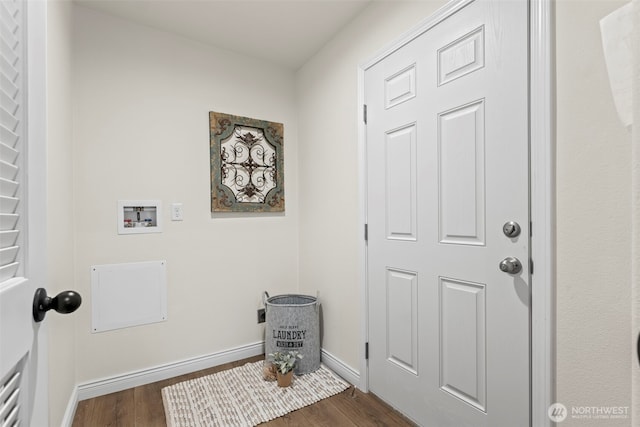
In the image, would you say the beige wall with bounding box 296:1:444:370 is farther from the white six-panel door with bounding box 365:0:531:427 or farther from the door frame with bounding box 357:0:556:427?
the door frame with bounding box 357:0:556:427

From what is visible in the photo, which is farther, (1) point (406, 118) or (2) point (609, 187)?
(1) point (406, 118)

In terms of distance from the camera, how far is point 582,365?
1.06 meters

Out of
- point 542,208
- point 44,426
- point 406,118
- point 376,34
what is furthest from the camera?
point 376,34

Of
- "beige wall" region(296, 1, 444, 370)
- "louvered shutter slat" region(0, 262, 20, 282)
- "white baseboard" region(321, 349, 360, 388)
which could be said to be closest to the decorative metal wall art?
"beige wall" region(296, 1, 444, 370)

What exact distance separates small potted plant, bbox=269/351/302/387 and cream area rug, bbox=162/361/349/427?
0.05 m

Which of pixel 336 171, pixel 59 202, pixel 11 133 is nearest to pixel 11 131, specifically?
pixel 11 133

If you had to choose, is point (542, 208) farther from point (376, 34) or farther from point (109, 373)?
point (109, 373)

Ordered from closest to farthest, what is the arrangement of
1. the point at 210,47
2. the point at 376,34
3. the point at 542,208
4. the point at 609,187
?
1. the point at 609,187
2. the point at 542,208
3. the point at 376,34
4. the point at 210,47

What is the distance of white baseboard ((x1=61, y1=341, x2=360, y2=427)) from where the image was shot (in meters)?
1.95

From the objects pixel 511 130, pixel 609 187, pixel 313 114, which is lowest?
pixel 609 187

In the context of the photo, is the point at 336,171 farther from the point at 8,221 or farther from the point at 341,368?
the point at 8,221

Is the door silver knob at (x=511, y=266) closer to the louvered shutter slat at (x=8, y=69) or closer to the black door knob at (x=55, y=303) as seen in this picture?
the black door knob at (x=55, y=303)

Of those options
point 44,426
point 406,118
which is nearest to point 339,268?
point 406,118

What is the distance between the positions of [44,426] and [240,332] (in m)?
1.86
